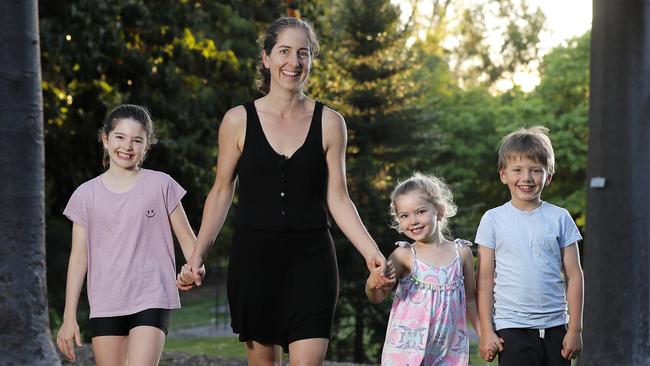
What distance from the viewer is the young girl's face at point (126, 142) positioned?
557cm

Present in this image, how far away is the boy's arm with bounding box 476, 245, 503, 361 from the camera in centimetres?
523

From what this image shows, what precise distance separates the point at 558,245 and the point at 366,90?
16.6 meters

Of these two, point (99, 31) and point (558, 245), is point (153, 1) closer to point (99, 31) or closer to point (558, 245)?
point (99, 31)

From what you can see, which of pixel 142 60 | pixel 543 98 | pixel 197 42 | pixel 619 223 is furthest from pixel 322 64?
pixel 543 98

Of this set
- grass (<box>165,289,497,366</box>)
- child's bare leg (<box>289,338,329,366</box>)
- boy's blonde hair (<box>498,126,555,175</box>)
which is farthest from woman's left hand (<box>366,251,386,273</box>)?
grass (<box>165,289,497,366</box>)

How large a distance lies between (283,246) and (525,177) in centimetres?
115

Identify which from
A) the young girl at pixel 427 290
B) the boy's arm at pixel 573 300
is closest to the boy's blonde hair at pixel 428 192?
the young girl at pixel 427 290

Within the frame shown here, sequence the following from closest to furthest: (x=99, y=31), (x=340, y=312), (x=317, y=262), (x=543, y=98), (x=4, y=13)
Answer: (x=317, y=262), (x=4, y=13), (x=99, y=31), (x=340, y=312), (x=543, y=98)

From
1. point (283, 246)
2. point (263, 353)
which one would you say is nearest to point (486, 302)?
point (283, 246)

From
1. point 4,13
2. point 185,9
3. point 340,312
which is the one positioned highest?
point 185,9

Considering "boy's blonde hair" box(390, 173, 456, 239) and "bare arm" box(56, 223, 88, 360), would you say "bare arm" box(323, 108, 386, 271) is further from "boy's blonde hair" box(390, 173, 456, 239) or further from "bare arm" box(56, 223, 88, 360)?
"bare arm" box(56, 223, 88, 360)

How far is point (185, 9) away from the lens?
1756 cm

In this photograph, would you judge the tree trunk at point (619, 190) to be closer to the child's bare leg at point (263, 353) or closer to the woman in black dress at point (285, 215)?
the woman in black dress at point (285, 215)

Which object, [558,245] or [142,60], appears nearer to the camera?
[558,245]
